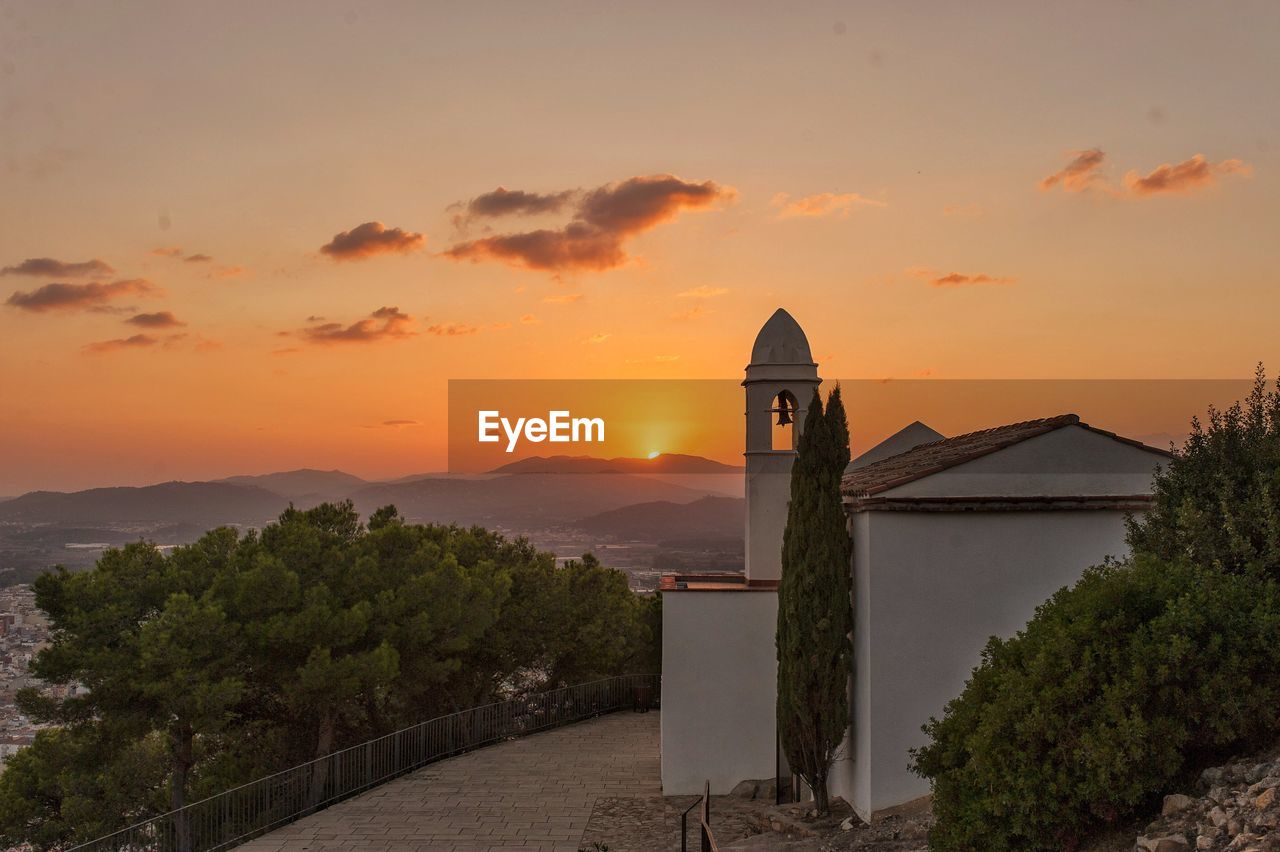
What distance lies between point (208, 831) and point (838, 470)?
11520 mm

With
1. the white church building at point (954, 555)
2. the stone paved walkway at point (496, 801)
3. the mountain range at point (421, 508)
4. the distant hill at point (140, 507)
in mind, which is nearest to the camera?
the white church building at point (954, 555)

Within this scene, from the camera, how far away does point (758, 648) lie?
16172 millimetres

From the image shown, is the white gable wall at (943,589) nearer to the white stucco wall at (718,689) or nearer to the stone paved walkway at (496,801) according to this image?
the white stucco wall at (718,689)

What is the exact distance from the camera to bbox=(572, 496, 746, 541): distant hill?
198 ft

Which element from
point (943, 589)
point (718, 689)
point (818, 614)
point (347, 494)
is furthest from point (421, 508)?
point (943, 589)

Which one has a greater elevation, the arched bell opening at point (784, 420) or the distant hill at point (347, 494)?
the arched bell opening at point (784, 420)

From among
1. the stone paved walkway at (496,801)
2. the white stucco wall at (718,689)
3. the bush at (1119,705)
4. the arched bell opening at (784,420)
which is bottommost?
the stone paved walkway at (496,801)

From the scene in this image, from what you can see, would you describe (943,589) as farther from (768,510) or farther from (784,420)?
(784,420)

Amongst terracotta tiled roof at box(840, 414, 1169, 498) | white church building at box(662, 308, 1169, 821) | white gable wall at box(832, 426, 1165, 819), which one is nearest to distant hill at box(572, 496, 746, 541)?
terracotta tiled roof at box(840, 414, 1169, 498)

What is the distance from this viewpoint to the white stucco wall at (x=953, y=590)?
1237 centimetres

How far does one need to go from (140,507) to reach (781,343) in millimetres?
53696

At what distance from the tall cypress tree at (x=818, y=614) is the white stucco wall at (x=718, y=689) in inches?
82.8

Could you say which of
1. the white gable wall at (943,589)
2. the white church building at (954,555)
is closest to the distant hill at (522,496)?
the white church building at (954,555)

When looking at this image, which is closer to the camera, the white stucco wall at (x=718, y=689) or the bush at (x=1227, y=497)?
the bush at (x=1227, y=497)
